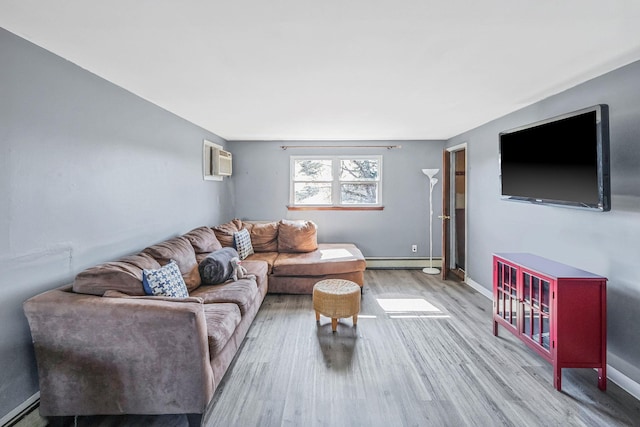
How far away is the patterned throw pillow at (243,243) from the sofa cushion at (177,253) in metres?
1.04

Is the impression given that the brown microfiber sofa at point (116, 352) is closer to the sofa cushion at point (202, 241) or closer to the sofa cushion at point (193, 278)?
the sofa cushion at point (193, 278)

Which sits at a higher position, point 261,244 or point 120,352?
point 261,244

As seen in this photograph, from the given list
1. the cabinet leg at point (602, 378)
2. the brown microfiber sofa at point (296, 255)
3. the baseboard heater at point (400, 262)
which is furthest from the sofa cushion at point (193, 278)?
the cabinet leg at point (602, 378)

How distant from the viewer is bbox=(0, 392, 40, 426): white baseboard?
159 centimetres

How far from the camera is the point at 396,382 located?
7.07ft

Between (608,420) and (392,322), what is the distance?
Answer: 5.41ft

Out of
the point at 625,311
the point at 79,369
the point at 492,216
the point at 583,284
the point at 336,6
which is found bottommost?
the point at 79,369

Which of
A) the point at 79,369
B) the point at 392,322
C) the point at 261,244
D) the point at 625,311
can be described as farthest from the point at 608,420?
the point at 261,244

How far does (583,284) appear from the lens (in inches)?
80.6

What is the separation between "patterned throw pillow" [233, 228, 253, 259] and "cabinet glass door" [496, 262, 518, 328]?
302 cm

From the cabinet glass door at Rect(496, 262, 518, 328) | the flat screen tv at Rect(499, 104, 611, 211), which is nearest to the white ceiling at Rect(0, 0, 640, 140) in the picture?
the flat screen tv at Rect(499, 104, 611, 211)

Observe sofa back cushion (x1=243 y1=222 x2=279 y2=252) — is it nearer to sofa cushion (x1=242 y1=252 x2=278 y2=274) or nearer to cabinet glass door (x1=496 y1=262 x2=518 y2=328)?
sofa cushion (x1=242 y1=252 x2=278 y2=274)

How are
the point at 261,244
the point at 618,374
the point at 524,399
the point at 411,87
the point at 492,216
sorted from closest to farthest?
the point at 524,399 → the point at 618,374 → the point at 411,87 → the point at 492,216 → the point at 261,244

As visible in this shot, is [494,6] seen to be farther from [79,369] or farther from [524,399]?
[79,369]
